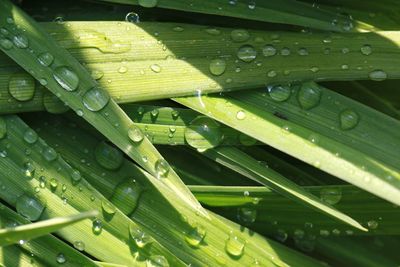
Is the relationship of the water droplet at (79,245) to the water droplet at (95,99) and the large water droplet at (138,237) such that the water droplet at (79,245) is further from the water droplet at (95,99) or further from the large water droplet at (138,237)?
the water droplet at (95,99)

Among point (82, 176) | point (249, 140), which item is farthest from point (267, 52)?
point (82, 176)

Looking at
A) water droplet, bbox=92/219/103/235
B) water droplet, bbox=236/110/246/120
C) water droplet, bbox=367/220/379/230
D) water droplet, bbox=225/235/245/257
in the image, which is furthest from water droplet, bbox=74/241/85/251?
water droplet, bbox=367/220/379/230

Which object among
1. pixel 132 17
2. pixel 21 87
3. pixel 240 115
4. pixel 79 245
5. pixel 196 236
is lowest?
pixel 79 245

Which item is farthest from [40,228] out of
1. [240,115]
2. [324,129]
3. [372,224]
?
[372,224]

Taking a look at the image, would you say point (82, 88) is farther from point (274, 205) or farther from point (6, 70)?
point (274, 205)

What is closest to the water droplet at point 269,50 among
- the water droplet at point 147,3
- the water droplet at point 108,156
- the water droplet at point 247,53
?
the water droplet at point 247,53

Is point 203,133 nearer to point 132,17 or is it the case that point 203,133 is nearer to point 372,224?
point 132,17
